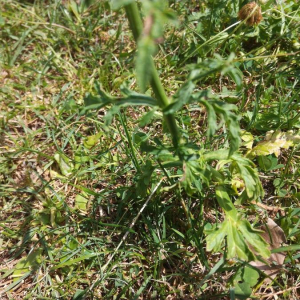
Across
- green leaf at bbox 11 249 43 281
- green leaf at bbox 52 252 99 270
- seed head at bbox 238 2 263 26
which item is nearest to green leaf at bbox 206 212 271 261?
green leaf at bbox 52 252 99 270

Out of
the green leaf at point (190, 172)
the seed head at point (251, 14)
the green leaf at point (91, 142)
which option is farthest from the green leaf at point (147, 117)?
the seed head at point (251, 14)

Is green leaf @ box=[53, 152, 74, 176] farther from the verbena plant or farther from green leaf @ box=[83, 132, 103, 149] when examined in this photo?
the verbena plant

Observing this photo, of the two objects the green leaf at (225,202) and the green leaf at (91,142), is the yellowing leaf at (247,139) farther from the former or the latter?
the green leaf at (91,142)

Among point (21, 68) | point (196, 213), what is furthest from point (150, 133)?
point (21, 68)

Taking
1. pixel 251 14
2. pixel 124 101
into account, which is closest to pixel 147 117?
pixel 124 101

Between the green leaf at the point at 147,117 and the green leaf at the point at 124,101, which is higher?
the green leaf at the point at 124,101

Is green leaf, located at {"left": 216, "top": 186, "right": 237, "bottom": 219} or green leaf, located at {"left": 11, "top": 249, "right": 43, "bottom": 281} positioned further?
green leaf, located at {"left": 11, "top": 249, "right": 43, "bottom": 281}

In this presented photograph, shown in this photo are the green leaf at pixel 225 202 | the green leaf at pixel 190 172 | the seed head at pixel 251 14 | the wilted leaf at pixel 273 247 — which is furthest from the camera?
the seed head at pixel 251 14
